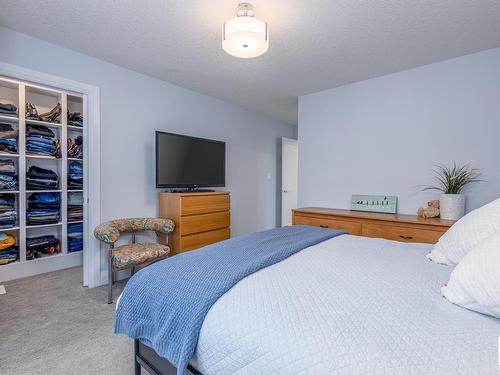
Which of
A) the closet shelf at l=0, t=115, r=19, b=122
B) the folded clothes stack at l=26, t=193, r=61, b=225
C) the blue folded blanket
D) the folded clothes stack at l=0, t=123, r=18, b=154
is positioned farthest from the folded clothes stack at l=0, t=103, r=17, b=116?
the blue folded blanket

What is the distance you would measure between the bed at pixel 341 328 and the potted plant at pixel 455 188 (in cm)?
164

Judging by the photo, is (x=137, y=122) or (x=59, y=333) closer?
(x=59, y=333)

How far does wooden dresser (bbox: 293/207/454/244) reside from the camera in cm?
241

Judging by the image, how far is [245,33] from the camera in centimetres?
175

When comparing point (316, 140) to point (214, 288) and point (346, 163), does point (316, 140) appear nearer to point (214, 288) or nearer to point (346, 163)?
point (346, 163)

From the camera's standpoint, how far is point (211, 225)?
3.23 metres

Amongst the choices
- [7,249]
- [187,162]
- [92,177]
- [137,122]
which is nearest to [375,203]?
[187,162]

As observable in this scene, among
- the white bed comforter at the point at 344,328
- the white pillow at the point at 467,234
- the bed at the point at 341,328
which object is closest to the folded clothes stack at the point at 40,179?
the bed at the point at 341,328

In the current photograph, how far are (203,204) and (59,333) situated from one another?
1690 mm

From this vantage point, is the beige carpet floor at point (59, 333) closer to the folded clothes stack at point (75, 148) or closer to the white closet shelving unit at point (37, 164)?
the white closet shelving unit at point (37, 164)

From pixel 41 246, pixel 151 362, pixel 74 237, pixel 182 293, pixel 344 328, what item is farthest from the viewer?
pixel 74 237

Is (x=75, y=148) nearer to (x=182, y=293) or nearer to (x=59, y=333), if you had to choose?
(x=59, y=333)

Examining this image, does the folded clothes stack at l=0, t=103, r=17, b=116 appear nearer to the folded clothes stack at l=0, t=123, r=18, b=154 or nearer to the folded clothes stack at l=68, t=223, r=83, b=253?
the folded clothes stack at l=0, t=123, r=18, b=154

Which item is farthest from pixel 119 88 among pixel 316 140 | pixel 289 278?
pixel 289 278
